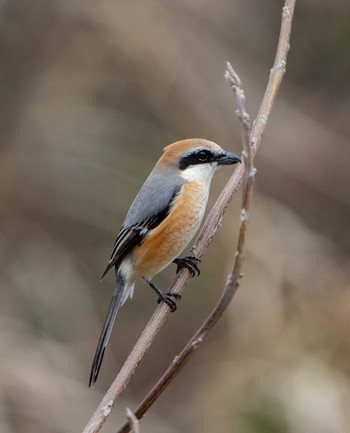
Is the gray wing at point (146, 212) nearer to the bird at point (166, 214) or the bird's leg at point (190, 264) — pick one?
the bird at point (166, 214)

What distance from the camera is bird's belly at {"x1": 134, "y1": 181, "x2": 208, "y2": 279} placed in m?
3.39

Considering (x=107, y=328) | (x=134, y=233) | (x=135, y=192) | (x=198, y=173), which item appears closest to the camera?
(x=107, y=328)

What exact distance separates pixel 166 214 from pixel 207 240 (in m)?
0.62

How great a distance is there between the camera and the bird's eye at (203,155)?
3391mm

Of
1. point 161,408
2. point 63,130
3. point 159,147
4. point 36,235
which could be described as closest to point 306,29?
point 159,147

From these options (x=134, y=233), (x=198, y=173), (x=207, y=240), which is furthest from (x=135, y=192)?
(x=207, y=240)

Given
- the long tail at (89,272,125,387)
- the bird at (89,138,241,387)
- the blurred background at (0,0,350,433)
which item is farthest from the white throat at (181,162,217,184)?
the blurred background at (0,0,350,433)

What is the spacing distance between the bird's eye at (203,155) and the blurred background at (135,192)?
1953mm

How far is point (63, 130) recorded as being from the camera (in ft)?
19.5

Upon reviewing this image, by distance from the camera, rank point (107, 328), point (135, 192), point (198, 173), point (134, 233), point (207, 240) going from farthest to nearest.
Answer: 1. point (135, 192)
2. point (198, 173)
3. point (134, 233)
4. point (107, 328)
5. point (207, 240)

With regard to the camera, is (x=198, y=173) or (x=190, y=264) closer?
(x=190, y=264)

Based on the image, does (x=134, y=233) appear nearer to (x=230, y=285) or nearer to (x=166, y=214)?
(x=166, y=214)

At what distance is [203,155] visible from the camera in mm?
3400

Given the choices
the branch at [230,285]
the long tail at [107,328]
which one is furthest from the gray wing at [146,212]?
the branch at [230,285]
